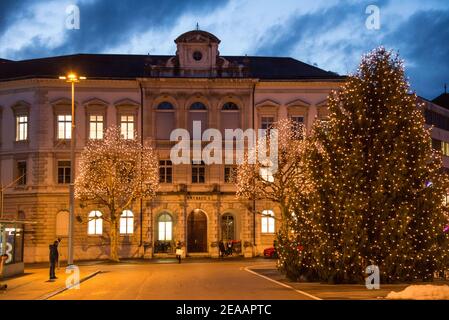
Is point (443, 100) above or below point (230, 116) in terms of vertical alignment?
above

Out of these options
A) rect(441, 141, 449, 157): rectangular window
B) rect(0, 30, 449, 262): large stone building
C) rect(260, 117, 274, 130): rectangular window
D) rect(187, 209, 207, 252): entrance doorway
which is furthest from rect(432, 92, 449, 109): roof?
rect(187, 209, 207, 252): entrance doorway

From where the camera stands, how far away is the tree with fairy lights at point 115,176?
55938 mm

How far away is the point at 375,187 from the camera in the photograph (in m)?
31.2

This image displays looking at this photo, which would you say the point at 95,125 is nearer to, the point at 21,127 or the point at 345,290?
the point at 21,127

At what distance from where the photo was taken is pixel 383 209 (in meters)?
31.3

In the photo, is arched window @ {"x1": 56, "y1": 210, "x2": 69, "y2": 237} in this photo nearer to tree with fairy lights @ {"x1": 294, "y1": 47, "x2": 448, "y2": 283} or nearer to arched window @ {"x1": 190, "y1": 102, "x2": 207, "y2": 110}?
arched window @ {"x1": 190, "y1": 102, "x2": 207, "y2": 110}

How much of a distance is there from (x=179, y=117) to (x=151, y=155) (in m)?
5.09

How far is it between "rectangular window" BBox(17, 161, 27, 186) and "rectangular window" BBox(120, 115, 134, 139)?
799cm

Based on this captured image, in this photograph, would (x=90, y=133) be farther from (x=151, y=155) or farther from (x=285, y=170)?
(x=285, y=170)

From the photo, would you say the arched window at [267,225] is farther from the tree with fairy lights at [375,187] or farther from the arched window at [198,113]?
the tree with fairy lights at [375,187]

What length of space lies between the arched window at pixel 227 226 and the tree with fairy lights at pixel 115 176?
7251mm

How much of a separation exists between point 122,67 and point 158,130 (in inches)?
281

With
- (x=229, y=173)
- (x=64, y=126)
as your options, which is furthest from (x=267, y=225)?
(x=64, y=126)
